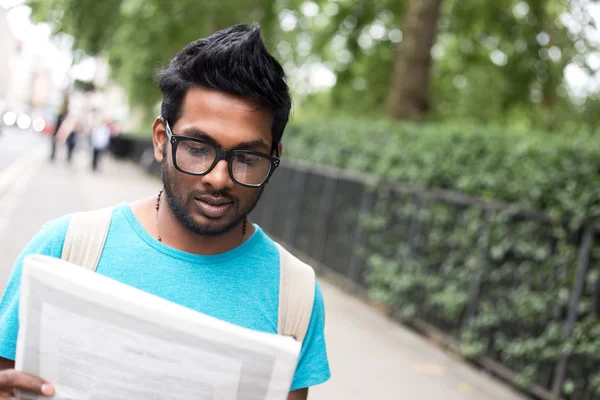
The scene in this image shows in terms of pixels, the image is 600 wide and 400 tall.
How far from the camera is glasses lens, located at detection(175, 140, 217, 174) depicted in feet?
5.55

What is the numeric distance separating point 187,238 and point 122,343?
318mm

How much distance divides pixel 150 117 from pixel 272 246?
3677cm

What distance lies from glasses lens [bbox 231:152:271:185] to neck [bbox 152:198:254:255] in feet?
0.44

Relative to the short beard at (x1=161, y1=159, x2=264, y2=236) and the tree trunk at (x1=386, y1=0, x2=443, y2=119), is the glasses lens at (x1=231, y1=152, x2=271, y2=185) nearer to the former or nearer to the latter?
the short beard at (x1=161, y1=159, x2=264, y2=236)

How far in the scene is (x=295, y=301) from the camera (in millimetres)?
1776

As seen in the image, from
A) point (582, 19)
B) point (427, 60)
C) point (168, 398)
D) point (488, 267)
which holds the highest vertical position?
point (582, 19)

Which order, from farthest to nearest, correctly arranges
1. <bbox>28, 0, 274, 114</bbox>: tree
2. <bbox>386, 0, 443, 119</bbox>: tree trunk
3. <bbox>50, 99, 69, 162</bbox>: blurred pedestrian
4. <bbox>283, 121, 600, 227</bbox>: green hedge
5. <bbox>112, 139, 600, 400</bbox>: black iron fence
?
<bbox>50, 99, 69, 162</bbox>: blurred pedestrian
<bbox>386, 0, 443, 119</bbox>: tree trunk
<bbox>28, 0, 274, 114</bbox>: tree
<bbox>283, 121, 600, 227</bbox>: green hedge
<bbox>112, 139, 600, 400</bbox>: black iron fence

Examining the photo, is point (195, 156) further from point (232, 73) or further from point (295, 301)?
point (295, 301)

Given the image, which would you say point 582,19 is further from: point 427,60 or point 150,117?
point 150,117

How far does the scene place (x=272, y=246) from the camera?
73.7 inches

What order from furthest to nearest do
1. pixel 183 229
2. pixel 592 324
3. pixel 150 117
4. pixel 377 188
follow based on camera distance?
pixel 150 117
pixel 377 188
pixel 592 324
pixel 183 229

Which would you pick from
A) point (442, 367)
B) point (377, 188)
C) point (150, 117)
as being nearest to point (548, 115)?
point (377, 188)

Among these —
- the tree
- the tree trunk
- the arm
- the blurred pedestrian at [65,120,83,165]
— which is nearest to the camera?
the arm

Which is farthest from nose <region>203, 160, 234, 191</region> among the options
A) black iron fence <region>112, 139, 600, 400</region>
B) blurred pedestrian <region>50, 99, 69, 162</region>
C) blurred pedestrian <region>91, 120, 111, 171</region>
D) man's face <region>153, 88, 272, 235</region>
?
blurred pedestrian <region>50, 99, 69, 162</region>
